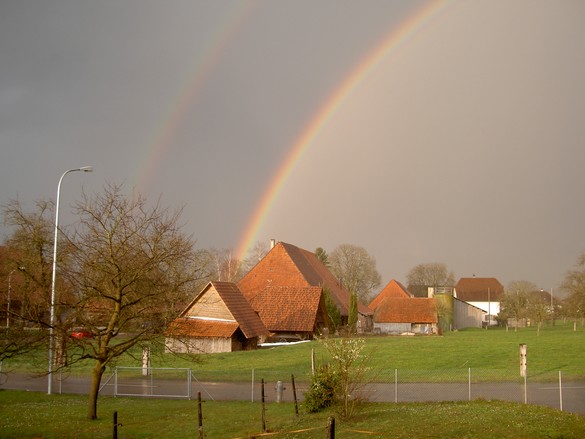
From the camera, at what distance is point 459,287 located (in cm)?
14900

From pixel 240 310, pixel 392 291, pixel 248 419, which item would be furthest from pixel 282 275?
pixel 248 419

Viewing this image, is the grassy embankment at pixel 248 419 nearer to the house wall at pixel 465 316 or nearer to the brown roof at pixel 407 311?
the brown roof at pixel 407 311

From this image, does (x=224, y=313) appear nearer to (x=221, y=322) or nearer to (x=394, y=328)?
(x=221, y=322)

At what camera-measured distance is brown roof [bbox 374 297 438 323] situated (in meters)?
73.4

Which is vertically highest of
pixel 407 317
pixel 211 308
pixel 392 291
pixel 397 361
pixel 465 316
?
pixel 211 308

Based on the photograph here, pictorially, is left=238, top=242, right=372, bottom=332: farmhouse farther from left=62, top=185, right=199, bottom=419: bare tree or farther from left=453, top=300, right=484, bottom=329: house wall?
left=62, top=185, right=199, bottom=419: bare tree

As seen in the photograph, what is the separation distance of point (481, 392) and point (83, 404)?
14.0 m

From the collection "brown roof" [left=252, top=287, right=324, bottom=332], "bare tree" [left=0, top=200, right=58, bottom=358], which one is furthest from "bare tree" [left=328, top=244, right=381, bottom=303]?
"bare tree" [left=0, top=200, right=58, bottom=358]

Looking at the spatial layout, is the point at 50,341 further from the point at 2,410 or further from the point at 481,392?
the point at 481,392

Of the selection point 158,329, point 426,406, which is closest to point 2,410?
point 158,329

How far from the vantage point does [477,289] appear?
14738 cm

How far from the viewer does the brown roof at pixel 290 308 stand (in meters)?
50.7

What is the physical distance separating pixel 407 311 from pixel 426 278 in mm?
59121

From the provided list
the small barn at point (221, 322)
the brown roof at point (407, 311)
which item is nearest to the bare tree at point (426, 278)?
the brown roof at point (407, 311)
